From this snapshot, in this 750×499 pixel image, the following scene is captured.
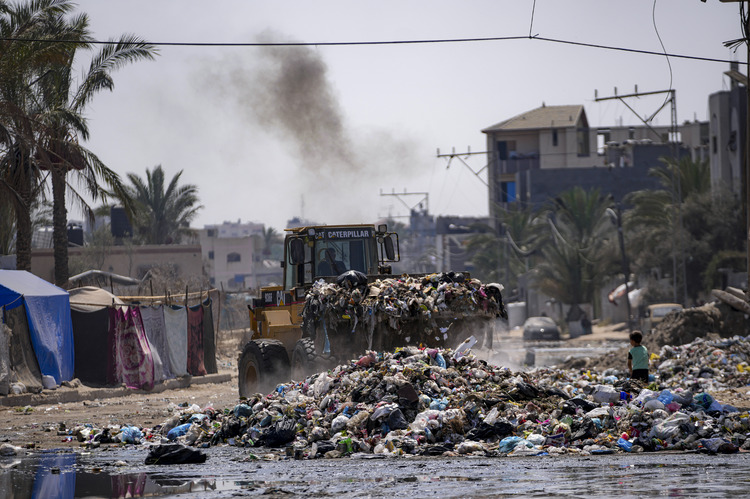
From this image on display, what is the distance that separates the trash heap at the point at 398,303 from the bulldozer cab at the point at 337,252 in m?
1.45

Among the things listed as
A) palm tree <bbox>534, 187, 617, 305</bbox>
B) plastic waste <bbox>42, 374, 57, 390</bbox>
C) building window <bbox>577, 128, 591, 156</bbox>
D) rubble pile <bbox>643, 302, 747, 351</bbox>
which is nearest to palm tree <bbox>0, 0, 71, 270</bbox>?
plastic waste <bbox>42, 374, 57, 390</bbox>

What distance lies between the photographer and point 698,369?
72.0 feet

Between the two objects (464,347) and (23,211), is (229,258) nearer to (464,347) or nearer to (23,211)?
(23,211)

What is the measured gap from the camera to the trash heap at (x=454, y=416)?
37.3 feet

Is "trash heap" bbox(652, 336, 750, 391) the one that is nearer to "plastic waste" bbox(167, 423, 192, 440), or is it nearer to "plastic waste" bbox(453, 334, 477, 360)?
"plastic waste" bbox(453, 334, 477, 360)

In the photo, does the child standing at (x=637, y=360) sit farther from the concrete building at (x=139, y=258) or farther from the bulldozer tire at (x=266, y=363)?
the concrete building at (x=139, y=258)

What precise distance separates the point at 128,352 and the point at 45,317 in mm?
2646

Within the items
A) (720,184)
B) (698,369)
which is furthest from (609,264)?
(698,369)

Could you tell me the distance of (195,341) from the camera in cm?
2523

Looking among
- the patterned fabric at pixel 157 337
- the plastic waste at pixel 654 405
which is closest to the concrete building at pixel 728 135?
→ the patterned fabric at pixel 157 337

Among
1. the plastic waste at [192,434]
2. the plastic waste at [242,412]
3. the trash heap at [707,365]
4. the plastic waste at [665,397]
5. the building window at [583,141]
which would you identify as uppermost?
the building window at [583,141]

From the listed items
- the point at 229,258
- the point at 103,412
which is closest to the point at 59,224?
the point at 103,412

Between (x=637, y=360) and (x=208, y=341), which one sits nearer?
(x=637, y=360)

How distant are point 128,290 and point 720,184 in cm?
2764
